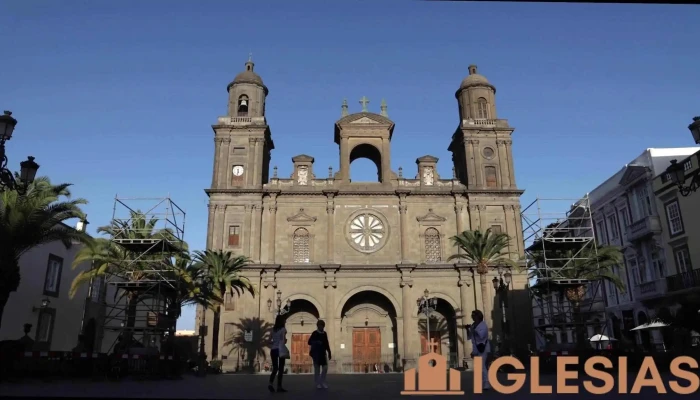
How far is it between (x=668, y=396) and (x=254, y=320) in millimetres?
28558

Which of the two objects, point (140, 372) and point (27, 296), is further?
point (27, 296)

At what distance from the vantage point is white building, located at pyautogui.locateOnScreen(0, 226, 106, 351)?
29.3m

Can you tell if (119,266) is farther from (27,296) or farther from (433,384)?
(433,384)

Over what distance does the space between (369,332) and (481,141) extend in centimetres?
1744

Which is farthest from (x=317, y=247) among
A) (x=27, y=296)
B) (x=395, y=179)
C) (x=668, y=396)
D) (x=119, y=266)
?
(x=668, y=396)

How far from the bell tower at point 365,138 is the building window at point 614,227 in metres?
19.1

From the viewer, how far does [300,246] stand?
124 feet

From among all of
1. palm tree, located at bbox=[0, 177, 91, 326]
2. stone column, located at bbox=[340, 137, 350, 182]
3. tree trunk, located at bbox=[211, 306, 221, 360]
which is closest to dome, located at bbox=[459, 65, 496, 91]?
stone column, located at bbox=[340, 137, 350, 182]

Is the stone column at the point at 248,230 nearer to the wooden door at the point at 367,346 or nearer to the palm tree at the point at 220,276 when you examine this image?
the palm tree at the point at 220,276

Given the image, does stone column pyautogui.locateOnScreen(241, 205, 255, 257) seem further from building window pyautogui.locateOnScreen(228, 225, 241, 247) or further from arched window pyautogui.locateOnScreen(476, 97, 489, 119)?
arched window pyautogui.locateOnScreen(476, 97, 489, 119)

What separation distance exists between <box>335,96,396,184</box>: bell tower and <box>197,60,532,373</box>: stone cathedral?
9cm

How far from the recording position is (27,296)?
3033 cm

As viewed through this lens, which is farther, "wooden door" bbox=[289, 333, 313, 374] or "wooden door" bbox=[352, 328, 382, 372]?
"wooden door" bbox=[352, 328, 382, 372]

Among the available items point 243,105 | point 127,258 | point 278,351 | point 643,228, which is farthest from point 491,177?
point 278,351
